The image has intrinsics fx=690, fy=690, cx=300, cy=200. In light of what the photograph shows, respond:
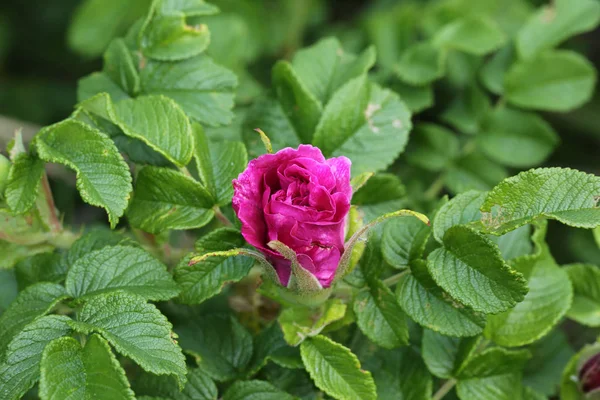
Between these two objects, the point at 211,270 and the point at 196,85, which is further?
the point at 196,85

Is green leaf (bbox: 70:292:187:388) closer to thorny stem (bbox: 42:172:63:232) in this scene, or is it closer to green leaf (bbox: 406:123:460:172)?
thorny stem (bbox: 42:172:63:232)

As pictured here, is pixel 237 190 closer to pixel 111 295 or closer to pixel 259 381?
pixel 111 295

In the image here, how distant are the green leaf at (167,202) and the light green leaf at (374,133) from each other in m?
0.31

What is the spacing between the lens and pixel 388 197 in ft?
5.54

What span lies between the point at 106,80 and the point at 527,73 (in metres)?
1.24

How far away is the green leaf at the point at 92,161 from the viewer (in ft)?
4.34

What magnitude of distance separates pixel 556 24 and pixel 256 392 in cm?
149

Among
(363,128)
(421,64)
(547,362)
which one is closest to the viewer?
(363,128)

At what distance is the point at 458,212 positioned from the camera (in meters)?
1.41

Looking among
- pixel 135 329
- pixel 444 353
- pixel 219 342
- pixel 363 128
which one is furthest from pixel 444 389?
pixel 135 329

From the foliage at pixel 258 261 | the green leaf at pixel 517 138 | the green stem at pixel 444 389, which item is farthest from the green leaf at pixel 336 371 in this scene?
the green leaf at pixel 517 138

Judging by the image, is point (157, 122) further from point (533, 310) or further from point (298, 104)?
point (533, 310)

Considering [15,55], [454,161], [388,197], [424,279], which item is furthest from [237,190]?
[15,55]

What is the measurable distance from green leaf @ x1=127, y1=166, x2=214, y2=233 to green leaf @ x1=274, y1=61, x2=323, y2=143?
1.04 feet
